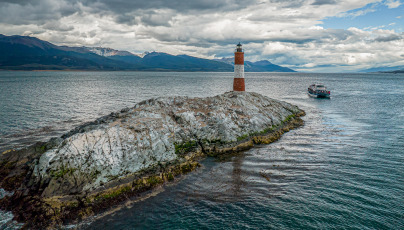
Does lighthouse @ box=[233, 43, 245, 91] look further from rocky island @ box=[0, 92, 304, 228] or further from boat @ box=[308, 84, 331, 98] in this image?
boat @ box=[308, 84, 331, 98]

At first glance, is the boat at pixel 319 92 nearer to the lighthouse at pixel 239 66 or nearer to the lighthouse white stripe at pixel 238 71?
the lighthouse at pixel 239 66

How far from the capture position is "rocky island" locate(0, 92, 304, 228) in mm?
14188

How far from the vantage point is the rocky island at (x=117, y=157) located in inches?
559

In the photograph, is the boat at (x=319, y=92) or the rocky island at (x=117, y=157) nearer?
the rocky island at (x=117, y=157)

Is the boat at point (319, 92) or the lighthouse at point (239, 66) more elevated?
Result: the lighthouse at point (239, 66)

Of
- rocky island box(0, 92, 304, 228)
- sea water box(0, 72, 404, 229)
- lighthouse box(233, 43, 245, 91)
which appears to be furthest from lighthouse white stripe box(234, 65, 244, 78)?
sea water box(0, 72, 404, 229)

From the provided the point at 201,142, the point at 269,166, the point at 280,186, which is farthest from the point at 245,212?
the point at 201,142

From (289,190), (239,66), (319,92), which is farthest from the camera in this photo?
(319,92)

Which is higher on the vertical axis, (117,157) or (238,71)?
(238,71)

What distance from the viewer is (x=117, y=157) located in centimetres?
1677

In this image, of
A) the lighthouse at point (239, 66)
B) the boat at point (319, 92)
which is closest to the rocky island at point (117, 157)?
the lighthouse at point (239, 66)

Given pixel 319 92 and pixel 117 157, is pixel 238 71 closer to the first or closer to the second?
pixel 117 157

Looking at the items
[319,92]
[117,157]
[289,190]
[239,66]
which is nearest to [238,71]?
[239,66]

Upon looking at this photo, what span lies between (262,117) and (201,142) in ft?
33.5
